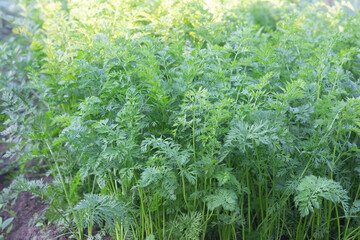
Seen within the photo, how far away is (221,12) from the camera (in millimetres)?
2830

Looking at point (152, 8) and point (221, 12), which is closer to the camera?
point (221, 12)

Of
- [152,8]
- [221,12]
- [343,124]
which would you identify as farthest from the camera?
[152,8]

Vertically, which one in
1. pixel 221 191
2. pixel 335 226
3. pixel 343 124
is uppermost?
pixel 343 124

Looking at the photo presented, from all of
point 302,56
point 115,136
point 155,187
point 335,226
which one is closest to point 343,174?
point 335,226

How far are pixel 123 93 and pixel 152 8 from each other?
1516mm

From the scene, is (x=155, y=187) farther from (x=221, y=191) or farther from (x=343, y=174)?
(x=343, y=174)

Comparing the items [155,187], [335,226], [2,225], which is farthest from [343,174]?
[2,225]

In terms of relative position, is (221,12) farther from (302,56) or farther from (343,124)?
(343,124)

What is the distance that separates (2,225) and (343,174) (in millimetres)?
Answer: 2347

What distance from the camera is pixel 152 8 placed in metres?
3.20

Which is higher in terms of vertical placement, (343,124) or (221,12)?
(221,12)

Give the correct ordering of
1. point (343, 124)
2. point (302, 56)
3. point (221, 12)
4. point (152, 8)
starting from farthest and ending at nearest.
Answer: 1. point (152, 8)
2. point (221, 12)
3. point (302, 56)
4. point (343, 124)

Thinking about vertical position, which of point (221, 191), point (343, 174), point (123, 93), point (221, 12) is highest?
→ point (221, 12)

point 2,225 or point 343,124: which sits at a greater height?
point 343,124
